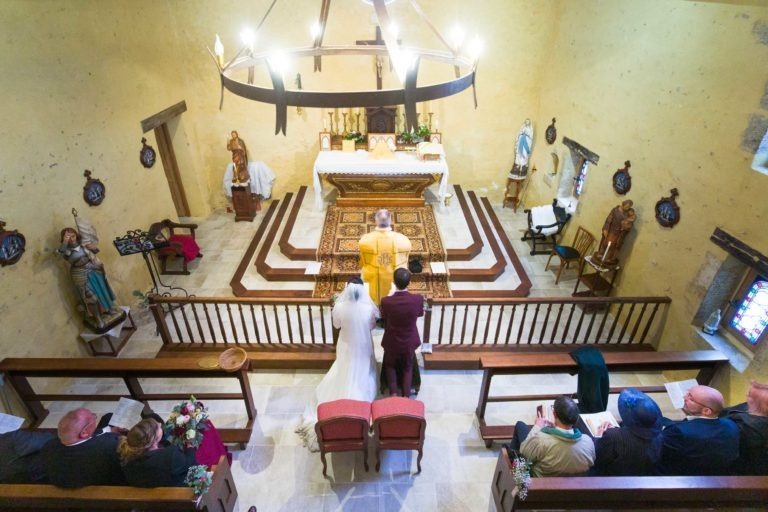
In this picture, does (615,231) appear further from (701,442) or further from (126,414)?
(126,414)

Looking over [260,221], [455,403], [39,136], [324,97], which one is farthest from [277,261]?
[324,97]

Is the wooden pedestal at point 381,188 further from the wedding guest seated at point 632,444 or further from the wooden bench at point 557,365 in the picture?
the wedding guest seated at point 632,444

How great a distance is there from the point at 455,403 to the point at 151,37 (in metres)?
8.55

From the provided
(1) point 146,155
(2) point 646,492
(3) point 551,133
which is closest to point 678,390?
(2) point 646,492

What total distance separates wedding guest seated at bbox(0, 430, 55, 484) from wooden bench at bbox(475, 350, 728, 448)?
396 centimetres

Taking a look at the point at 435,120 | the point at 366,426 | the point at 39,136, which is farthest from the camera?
the point at 435,120

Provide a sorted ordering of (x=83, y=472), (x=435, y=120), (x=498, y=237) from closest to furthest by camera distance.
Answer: (x=83, y=472) → (x=498, y=237) → (x=435, y=120)

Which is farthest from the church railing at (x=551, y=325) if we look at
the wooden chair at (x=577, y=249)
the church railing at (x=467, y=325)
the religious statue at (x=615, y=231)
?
the wooden chair at (x=577, y=249)

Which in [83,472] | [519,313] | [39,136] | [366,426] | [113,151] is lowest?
[519,313]

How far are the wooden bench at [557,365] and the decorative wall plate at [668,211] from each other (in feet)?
5.90

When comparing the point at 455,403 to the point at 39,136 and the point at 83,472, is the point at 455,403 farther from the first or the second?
the point at 39,136

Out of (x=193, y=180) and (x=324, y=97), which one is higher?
(x=324, y=97)

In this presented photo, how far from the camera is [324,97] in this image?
2441 mm

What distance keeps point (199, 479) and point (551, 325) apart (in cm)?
558
